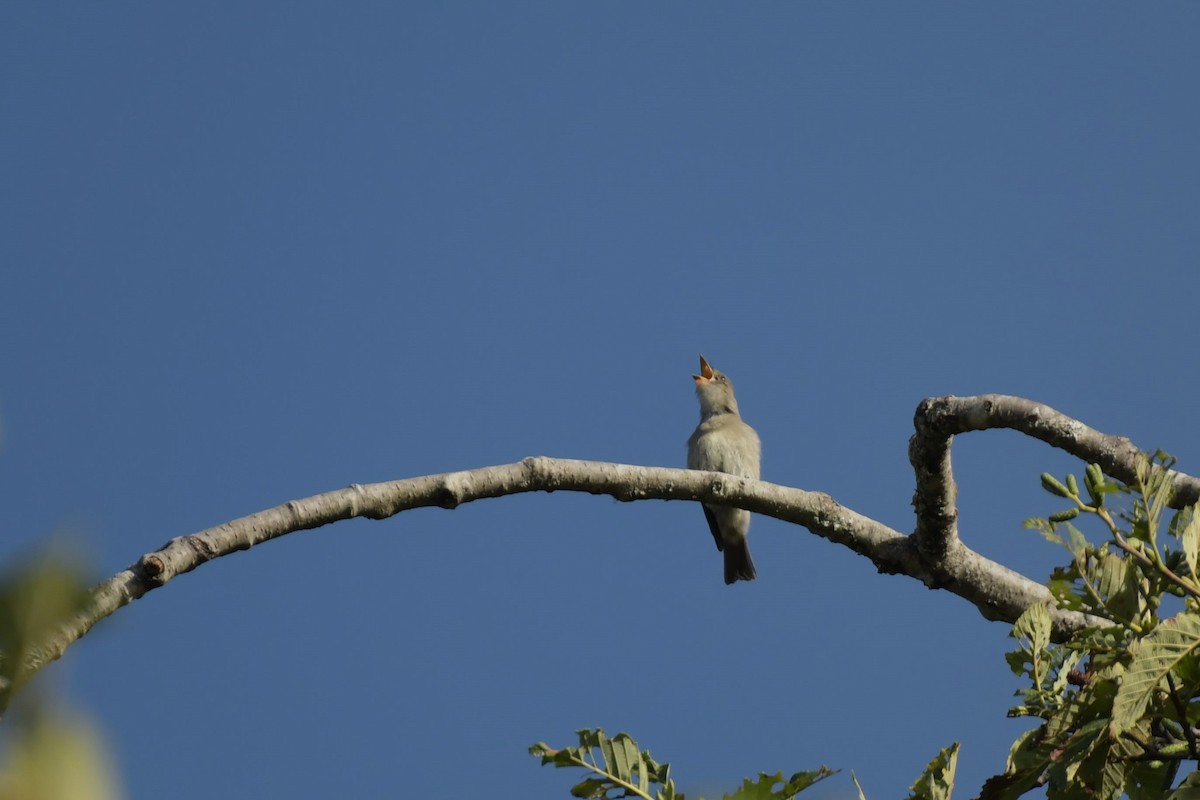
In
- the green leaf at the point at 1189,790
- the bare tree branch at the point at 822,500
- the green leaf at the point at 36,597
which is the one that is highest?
the bare tree branch at the point at 822,500

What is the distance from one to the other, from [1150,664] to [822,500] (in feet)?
6.55

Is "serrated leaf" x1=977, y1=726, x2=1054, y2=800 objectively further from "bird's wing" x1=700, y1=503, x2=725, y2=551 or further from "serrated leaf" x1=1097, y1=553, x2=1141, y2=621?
"bird's wing" x1=700, y1=503, x2=725, y2=551

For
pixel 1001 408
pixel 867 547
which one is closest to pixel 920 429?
pixel 1001 408

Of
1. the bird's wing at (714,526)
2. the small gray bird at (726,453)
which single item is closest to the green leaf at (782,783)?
the small gray bird at (726,453)

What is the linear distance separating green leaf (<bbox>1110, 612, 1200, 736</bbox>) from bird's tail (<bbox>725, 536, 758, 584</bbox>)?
8.91 meters

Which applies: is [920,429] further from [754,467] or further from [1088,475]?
[754,467]

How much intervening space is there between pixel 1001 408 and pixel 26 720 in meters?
3.38

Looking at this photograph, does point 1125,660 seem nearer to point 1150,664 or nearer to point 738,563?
point 1150,664

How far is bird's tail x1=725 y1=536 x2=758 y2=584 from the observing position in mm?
11078

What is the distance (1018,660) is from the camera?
8.64ft

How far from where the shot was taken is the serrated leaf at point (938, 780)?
2.53 m

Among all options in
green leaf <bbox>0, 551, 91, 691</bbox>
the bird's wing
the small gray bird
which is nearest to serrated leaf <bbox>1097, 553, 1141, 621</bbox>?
green leaf <bbox>0, 551, 91, 691</bbox>

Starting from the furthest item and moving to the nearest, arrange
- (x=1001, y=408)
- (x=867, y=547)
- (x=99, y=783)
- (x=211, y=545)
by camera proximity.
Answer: (x=867, y=547)
(x=1001, y=408)
(x=211, y=545)
(x=99, y=783)

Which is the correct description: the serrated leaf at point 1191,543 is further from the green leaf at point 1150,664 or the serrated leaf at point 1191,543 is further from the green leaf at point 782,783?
the green leaf at point 782,783
